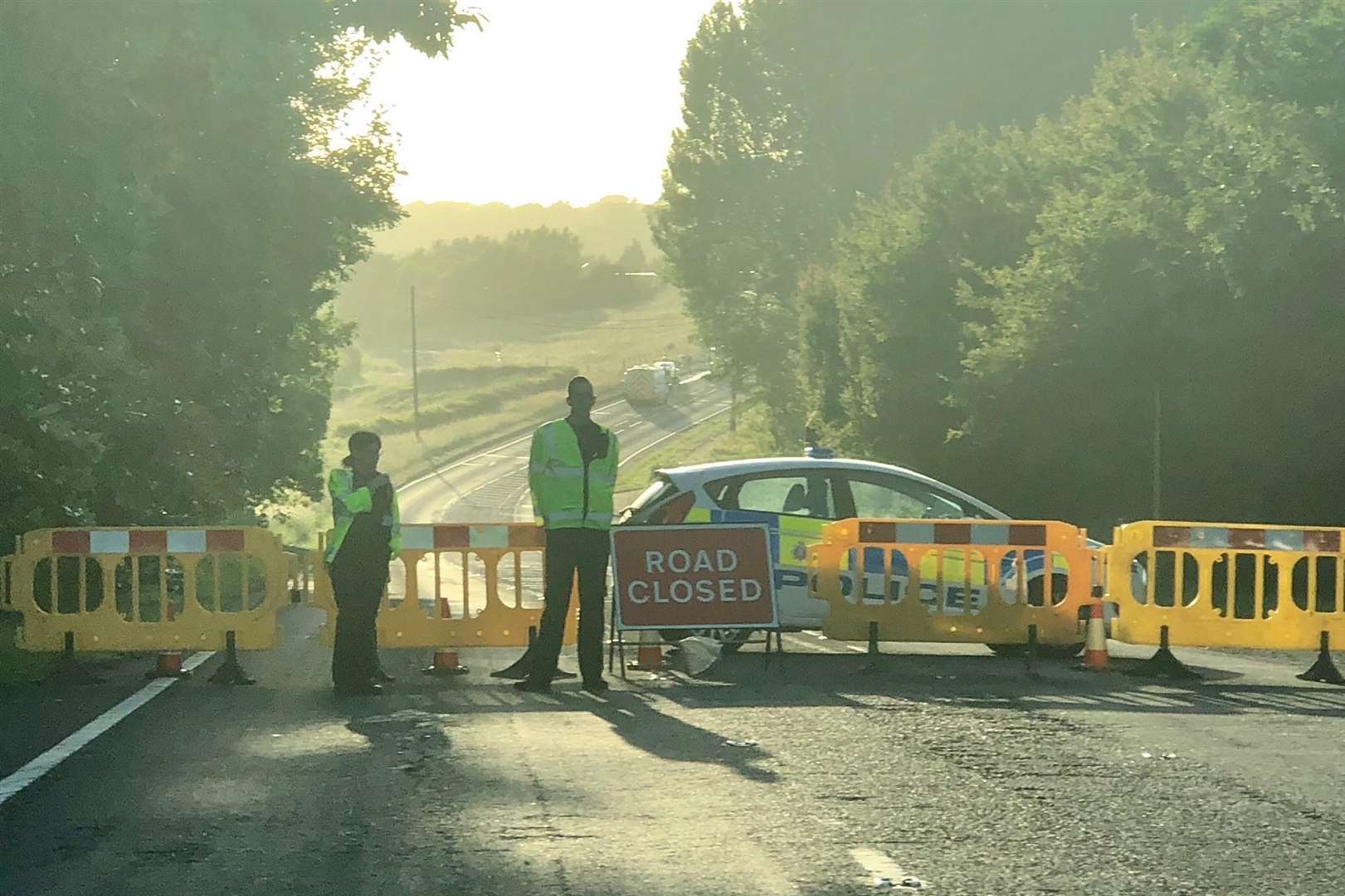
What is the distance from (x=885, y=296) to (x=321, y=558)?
30883 millimetres

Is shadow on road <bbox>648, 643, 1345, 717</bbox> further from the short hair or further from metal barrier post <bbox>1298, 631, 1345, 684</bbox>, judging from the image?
the short hair

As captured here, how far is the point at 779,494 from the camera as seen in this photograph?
17547 millimetres

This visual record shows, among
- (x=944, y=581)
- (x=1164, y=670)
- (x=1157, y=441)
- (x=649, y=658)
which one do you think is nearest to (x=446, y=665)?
(x=649, y=658)

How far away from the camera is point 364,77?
4431 centimetres

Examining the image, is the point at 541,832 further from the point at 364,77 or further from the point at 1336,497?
the point at 364,77

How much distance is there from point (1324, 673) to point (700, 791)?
23.9ft

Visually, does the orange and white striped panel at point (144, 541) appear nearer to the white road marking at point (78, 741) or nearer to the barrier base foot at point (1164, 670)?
the white road marking at point (78, 741)

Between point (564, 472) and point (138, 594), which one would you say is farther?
point (138, 594)

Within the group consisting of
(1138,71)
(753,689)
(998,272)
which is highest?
(1138,71)

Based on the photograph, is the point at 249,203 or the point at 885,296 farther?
the point at 885,296

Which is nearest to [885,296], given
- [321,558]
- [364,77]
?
[364,77]

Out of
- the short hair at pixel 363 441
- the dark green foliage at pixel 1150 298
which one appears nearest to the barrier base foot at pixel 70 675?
the short hair at pixel 363 441

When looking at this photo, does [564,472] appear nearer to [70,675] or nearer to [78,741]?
[78,741]

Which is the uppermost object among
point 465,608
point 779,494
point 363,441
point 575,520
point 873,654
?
point 363,441
